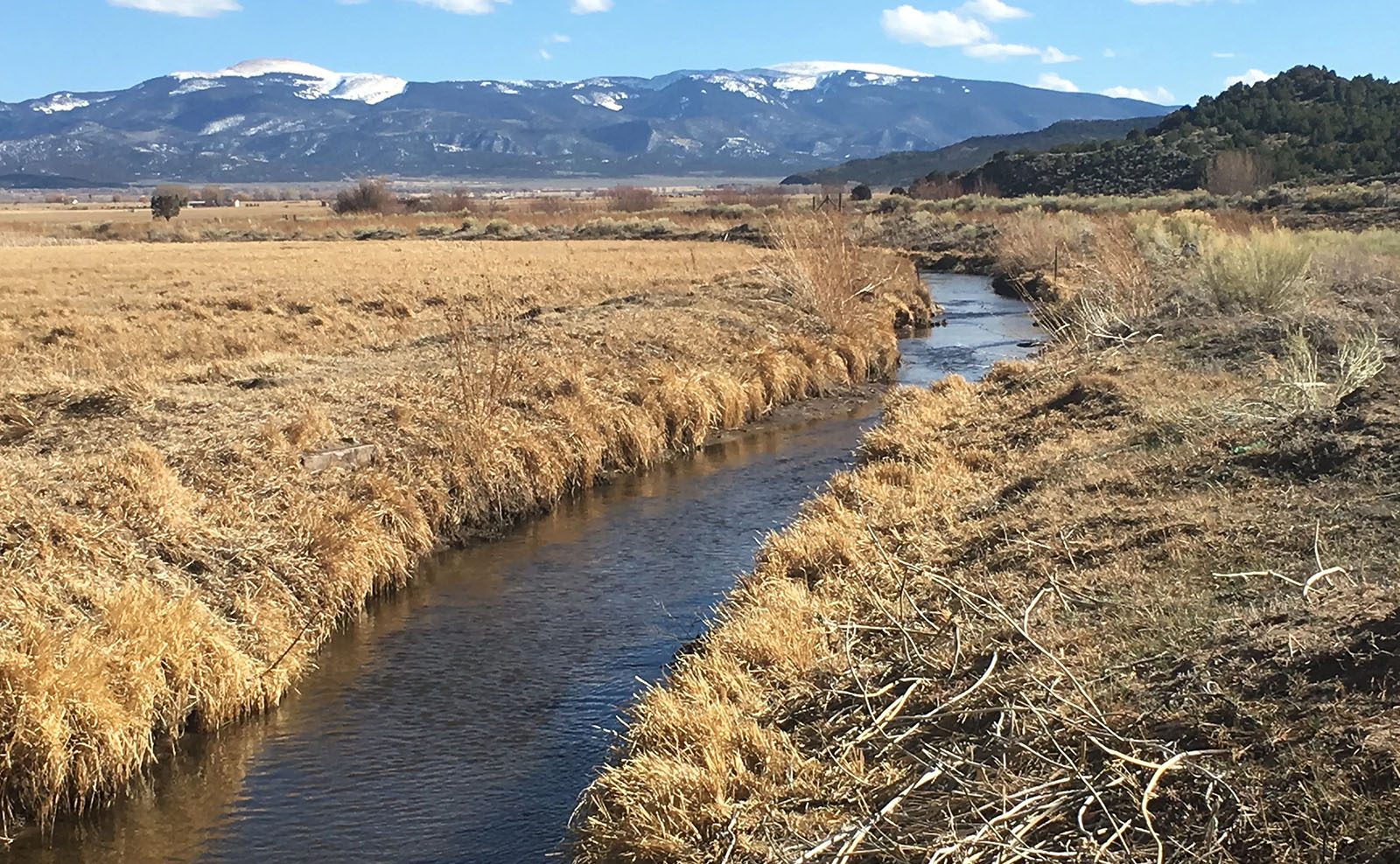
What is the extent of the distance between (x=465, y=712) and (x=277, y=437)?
5.22 meters

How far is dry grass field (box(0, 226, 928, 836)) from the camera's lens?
830 cm

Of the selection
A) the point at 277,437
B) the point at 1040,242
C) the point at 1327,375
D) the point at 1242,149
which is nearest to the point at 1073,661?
the point at 1327,375

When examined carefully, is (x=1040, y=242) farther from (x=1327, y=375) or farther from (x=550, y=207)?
(x=550, y=207)

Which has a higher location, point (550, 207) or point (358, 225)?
point (550, 207)

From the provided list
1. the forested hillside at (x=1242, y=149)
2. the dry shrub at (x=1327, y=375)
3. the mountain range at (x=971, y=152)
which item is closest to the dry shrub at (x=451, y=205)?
the forested hillside at (x=1242, y=149)

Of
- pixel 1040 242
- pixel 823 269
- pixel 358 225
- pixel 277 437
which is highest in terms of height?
pixel 358 225

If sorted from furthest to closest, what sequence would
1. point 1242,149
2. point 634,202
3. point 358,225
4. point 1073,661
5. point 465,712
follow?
point 634,202, point 1242,149, point 358,225, point 465,712, point 1073,661

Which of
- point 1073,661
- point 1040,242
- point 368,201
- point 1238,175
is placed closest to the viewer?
point 1073,661

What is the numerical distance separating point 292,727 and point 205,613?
1127mm

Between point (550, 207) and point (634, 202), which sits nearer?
point (550, 207)

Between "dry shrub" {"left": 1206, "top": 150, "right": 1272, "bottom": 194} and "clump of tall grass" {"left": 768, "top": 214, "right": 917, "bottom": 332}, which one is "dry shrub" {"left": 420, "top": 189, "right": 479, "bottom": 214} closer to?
"dry shrub" {"left": 1206, "top": 150, "right": 1272, "bottom": 194}

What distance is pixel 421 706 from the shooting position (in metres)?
9.12

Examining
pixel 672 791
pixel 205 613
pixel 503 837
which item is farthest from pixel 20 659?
pixel 672 791

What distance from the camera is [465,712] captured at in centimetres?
901
